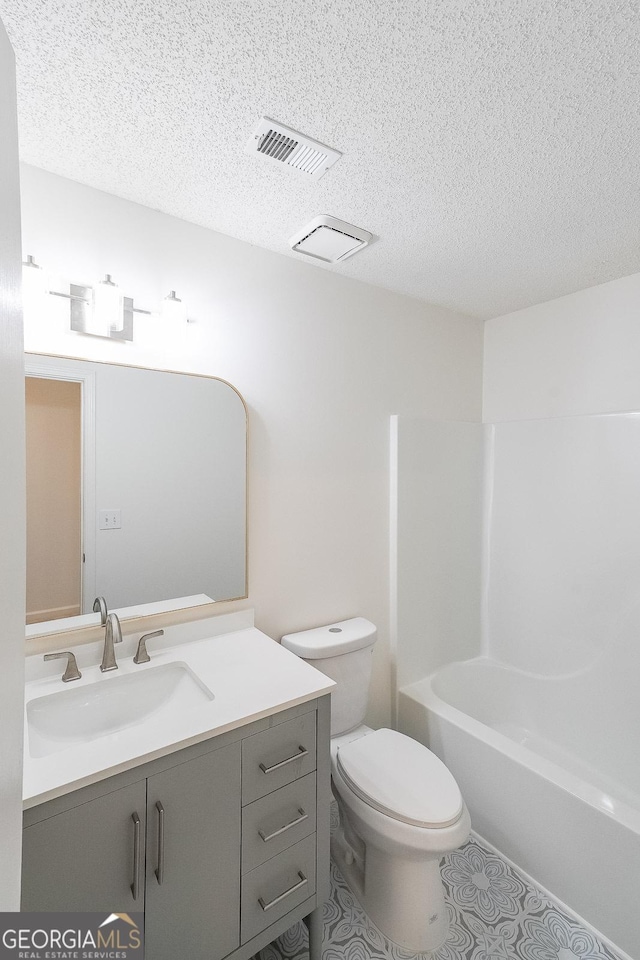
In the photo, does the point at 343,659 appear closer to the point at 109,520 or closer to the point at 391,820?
the point at 391,820

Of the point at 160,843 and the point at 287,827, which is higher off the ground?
the point at 160,843

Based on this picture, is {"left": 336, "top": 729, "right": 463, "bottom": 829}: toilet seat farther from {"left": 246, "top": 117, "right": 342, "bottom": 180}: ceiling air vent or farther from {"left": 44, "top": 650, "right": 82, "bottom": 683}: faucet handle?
{"left": 246, "top": 117, "right": 342, "bottom": 180}: ceiling air vent

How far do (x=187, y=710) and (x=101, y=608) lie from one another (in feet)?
Answer: 1.55

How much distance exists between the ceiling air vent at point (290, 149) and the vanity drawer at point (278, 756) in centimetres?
163

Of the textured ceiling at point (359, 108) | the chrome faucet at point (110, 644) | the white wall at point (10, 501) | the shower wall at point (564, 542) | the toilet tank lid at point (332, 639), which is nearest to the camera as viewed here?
the white wall at point (10, 501)

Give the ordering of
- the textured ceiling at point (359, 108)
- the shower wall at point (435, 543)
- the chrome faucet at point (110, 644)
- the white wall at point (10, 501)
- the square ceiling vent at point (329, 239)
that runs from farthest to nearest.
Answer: the shower wall at point (435, 543) → the square ceiling vent at point (329, 239) → the chrome faucet at point (110, 644) → the textured ceiling at point (359, 108) → the white wall at point (10, 501)

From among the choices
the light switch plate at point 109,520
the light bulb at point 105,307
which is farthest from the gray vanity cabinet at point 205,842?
the light bulb at point 105,307

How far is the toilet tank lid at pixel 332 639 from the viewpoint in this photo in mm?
1854

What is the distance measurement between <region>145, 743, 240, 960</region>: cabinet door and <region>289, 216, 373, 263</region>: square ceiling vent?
5.68 ft

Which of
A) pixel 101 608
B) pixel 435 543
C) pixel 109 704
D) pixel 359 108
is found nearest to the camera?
pixel 359 108

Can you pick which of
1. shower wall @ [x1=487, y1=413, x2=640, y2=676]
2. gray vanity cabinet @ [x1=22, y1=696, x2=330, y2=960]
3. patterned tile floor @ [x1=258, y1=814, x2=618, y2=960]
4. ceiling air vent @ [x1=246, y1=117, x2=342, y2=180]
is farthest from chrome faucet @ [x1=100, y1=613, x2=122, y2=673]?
shower wall @ [x1=487, y1=413, x2=640, y2=676]

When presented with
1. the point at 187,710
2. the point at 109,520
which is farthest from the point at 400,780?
the point at 109,520

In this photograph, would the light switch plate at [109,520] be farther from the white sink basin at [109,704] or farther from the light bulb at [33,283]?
the light bulb at [33,283]

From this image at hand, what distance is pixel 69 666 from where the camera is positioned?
1.40 m
